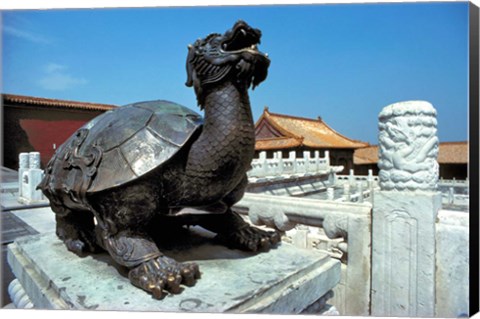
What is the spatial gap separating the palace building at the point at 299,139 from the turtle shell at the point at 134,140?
1060 cm

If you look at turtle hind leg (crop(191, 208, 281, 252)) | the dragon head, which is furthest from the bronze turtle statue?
turtle hind leg (crop(191, 208, 281, 252))

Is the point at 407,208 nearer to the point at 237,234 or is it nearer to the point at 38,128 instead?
the point at 237,234

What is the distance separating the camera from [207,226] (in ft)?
4.93

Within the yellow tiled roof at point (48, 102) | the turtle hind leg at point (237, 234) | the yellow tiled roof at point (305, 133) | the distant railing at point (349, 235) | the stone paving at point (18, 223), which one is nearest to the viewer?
the turtle hind leg at point (237, 234)

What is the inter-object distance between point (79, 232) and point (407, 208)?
1569 millimetres

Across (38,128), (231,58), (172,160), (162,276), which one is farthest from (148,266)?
(38,128)

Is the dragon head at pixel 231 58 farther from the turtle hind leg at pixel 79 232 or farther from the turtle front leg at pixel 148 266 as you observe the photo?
the turtle hind leg at pixel 79 232

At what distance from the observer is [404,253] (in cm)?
147

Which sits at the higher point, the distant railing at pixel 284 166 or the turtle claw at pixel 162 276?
the distant railing at pixel 284 166

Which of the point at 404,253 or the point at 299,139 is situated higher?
the point at 299,139

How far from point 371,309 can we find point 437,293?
0.33 meters

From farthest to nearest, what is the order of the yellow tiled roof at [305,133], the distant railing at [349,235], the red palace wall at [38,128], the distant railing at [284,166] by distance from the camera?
the yellow tiled roof at [305,133] < the red palace wall at [38,128] < the distant railing at [284,166] < the distant railing at [349,235]

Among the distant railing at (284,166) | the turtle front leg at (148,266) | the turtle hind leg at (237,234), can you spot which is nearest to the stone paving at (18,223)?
the turtle front leg at (148,266)

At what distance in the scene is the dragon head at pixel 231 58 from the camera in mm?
1005
